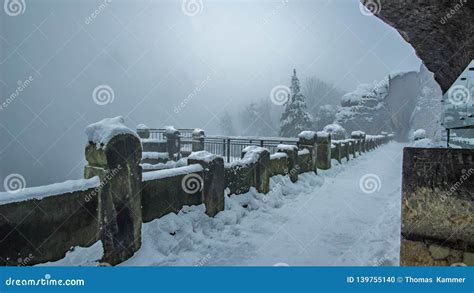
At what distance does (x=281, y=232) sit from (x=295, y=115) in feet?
99.0

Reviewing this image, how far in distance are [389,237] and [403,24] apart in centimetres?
334

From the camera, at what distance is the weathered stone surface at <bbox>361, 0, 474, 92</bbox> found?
7.64 feet

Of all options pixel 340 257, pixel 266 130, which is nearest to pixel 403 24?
pixel 340 257

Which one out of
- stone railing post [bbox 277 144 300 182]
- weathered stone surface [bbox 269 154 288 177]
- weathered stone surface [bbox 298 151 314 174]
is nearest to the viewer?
weathered stone surface [bbox 269 154 288 177]

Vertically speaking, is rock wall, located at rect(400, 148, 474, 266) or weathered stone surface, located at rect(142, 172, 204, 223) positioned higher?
rock wall, located at rect(400, 148, 474, 266)

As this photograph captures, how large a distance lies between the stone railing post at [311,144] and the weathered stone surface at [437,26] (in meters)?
6.88

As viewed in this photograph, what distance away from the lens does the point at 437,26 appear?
2.62 m

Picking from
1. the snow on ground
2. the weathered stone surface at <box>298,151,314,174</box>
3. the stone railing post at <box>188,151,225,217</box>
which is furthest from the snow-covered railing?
the weathered stone surface at <box>298,151,314,174</box>

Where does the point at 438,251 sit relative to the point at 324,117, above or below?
below

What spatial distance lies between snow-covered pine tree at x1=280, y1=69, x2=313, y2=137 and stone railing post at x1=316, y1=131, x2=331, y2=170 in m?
23.0

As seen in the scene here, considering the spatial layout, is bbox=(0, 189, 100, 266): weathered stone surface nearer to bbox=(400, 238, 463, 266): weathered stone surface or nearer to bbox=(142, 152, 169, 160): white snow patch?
bbox=(400, 238, 463, 266): weathered stone surface

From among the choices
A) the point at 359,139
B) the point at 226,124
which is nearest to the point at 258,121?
the point at 226,124

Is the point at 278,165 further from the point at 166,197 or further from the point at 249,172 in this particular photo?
the point at 166,197

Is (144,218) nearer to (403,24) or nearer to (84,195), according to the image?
(84,195)
